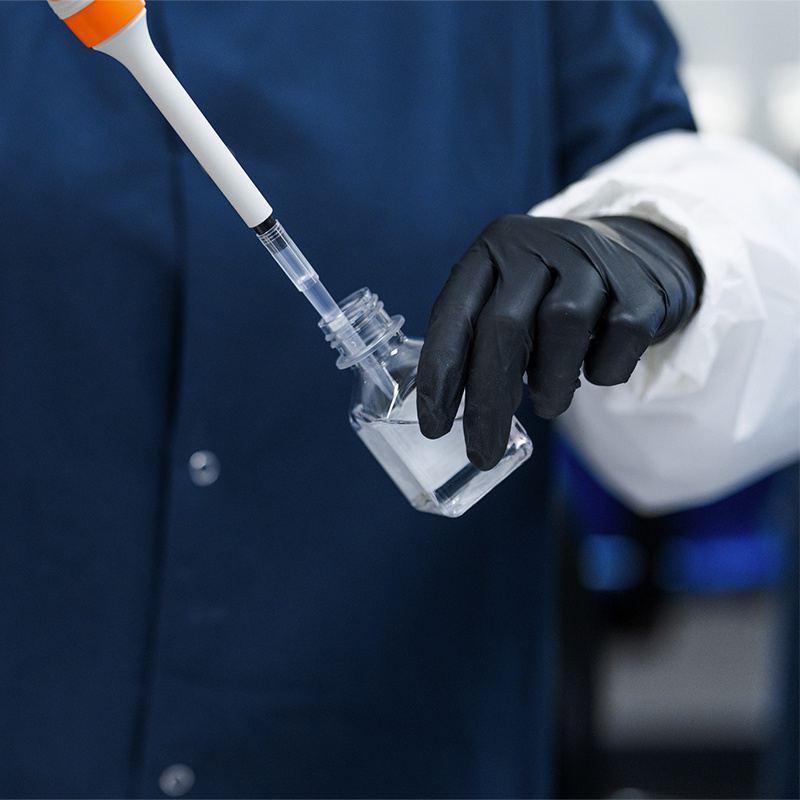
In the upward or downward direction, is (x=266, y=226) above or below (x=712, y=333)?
above

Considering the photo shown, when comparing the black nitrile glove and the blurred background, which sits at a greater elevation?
the black nitrile glove

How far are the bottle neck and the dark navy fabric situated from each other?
0.15 meters

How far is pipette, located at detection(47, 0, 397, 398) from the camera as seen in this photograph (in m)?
0.32

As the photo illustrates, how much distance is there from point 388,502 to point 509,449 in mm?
178

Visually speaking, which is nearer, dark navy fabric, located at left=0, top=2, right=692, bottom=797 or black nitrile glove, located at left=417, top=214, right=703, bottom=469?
black nitrile glove, located at left=417, top=214, right=703, bottom=469

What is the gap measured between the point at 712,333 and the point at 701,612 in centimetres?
177

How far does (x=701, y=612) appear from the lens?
2.02m

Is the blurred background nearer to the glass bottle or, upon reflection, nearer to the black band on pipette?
Answer: the glass bottle

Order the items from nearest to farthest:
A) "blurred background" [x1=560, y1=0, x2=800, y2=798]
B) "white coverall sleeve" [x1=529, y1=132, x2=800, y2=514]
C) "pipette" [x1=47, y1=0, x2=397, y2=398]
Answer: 1. "pipette" [x1=47, y1=0, x2=397, y2=398]
2. "white coverall sleeve" [x1=529, y1=132, x2=800, y2=514]
3. "blurred background" [x1=560, y1=0, x2=800, y2=798]

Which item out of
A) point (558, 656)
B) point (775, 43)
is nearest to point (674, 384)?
point (558, 656)

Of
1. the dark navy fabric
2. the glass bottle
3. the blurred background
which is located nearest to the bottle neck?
the glass bottle

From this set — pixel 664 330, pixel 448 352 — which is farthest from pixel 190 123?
pixel 664 330

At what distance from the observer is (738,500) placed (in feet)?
3.81

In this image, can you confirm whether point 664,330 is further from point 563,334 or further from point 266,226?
point 266,226
